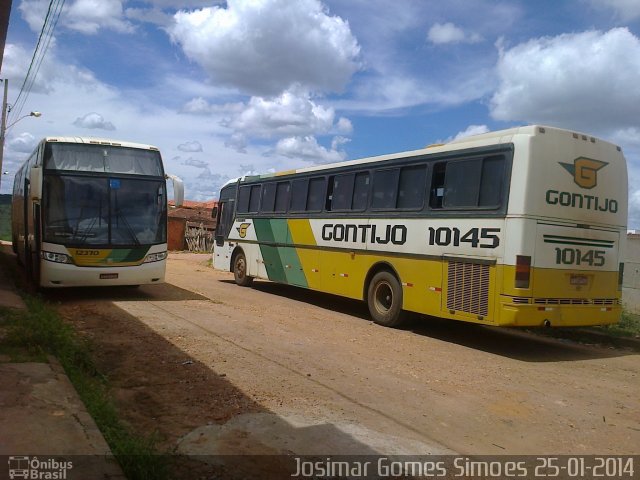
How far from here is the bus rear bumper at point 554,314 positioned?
8086 millimetres

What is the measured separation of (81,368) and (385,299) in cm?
605

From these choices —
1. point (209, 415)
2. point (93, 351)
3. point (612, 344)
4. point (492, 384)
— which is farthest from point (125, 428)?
point (612, 344)

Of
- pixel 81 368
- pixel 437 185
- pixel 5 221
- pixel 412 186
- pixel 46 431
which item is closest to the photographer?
pixel 46 431

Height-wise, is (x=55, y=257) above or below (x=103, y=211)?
below

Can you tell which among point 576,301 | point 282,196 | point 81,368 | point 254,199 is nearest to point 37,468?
point 81,368

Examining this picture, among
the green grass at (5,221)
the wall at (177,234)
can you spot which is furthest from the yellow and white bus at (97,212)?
the green grass at (5,221)

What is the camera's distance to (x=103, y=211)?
1157 cm

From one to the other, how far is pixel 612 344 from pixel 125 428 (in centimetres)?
886

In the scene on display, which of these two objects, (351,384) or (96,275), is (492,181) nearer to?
(351,384)

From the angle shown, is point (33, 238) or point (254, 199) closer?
point (33, 238)

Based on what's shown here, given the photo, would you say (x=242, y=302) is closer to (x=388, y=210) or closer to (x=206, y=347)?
(x=388, y=210)

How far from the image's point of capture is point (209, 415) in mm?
5109

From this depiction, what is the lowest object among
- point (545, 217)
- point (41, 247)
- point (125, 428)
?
point (125, 428)

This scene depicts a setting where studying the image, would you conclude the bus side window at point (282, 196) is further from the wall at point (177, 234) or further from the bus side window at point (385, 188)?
the wall at point (177, 234)
